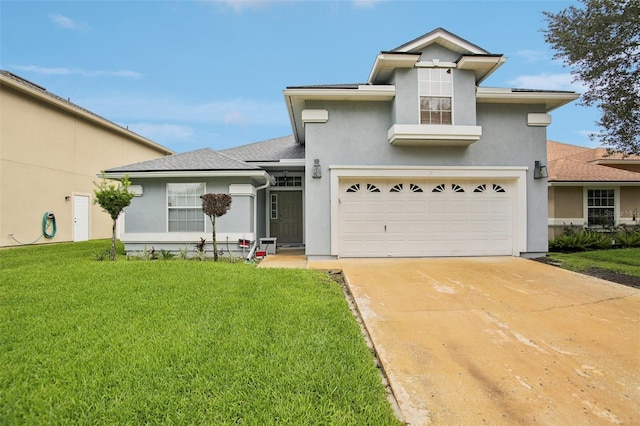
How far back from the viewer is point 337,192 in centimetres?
876

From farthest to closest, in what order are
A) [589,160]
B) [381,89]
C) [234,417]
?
[589,160], [381,89], [234,417]

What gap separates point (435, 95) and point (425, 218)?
11.2ft

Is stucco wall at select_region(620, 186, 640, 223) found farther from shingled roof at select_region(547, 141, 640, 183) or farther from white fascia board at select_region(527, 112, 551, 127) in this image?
white fascia board at select_region(527, 112, 551, 127)

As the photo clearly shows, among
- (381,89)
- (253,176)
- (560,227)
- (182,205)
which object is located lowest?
(560,227)

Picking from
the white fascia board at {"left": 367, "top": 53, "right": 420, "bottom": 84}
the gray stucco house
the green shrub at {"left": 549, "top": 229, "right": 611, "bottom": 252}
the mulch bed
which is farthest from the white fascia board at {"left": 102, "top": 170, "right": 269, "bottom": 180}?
the green shrub at {"left": 549, "top": 229, "right": 611, "bottom": 252}

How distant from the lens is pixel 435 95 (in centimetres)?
866

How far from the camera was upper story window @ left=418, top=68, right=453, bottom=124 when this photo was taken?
8.65 meters

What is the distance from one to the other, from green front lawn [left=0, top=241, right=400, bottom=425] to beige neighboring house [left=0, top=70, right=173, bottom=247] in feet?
25.4

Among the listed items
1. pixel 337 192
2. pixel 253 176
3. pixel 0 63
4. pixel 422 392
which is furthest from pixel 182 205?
pixel 0 63

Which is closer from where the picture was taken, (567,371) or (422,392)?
(422,392)

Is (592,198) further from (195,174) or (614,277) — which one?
(195,174)

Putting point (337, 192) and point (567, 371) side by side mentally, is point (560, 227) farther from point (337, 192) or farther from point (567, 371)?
point (567, 371)

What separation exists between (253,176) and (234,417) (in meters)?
7.76

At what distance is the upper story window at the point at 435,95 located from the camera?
865cm
